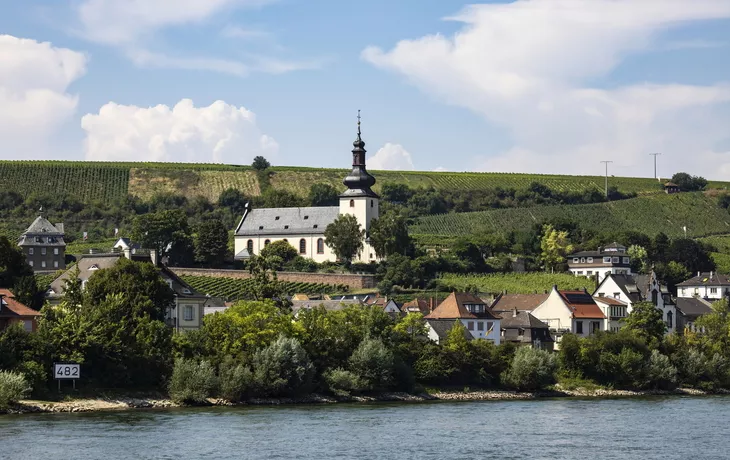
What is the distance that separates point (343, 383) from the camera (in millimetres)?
69438

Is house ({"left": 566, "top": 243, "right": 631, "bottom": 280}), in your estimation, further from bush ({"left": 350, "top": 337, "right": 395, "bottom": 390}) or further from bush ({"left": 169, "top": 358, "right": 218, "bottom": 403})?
bush ({"left": 169, "top": 358, "right": 218, "bottom": 403})

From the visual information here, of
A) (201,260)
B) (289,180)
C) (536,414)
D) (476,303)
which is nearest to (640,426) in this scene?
(536,414)

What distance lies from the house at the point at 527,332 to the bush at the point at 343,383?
68.6 feet

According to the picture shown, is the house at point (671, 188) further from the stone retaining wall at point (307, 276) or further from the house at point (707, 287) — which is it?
the stone retaining wall at point (307, 276)

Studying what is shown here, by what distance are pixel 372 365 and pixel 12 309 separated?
1923 centimetres

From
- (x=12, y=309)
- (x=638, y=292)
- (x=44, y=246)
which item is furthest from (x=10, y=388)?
(x=44, y=246)

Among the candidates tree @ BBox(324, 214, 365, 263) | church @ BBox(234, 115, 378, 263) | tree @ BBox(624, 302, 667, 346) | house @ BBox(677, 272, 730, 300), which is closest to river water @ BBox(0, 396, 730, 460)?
tree @ BBox(624, 302, 667, 346)

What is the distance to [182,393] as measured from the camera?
210 feet

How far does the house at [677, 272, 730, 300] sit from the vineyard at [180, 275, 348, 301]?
34.1 m

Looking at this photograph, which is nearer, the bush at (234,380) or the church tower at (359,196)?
the bush at (234,380)

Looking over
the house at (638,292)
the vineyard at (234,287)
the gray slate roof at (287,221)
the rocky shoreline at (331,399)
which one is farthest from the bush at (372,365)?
the gray slate roof at (287,221)

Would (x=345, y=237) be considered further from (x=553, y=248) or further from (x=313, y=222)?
(x=553, y=248)

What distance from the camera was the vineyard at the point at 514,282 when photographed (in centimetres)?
11744

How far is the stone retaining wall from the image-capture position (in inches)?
4715
